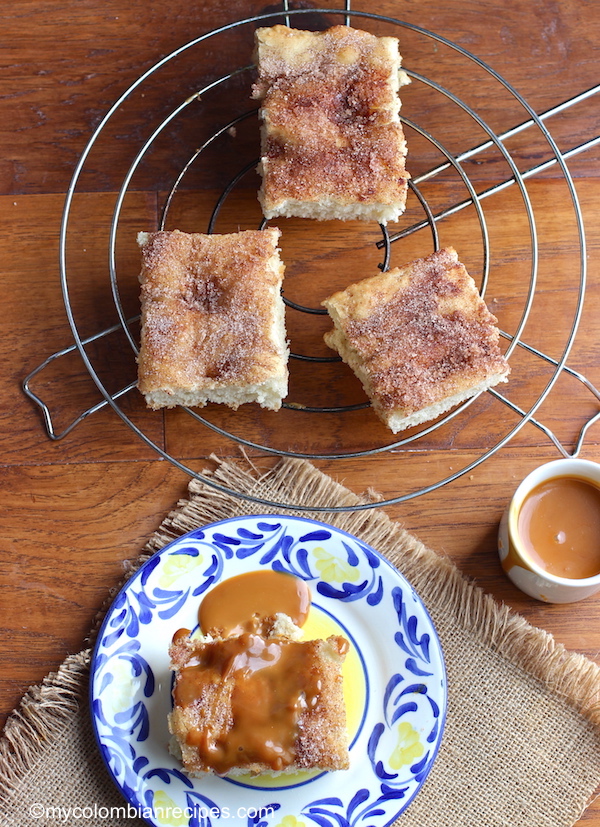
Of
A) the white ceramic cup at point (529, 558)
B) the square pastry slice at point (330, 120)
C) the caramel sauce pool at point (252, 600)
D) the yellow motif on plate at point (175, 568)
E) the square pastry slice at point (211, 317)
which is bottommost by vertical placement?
the caramel sauce pool at point (252, 600)

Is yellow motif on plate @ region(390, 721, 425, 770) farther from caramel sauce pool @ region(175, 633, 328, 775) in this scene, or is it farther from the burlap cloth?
caramel sauce pool @ region(175, 633, 328, 775)

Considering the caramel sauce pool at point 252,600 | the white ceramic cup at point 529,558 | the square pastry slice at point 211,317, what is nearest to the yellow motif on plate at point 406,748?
the caramel sauce pool at point 252,600

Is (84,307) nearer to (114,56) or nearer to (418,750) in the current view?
(114,56)

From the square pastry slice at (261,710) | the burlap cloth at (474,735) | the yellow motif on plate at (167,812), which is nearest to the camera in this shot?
the square pastry slice at (261,710)

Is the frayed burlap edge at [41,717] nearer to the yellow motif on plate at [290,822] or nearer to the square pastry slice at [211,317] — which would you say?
the yellow motif on plate at [290,822]

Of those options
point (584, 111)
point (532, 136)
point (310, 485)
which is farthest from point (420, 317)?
point (584, 111)

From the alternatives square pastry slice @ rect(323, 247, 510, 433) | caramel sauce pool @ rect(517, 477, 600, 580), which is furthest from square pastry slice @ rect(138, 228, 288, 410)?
caramel sauce pool @ rect(517, 477, 600, 580)
